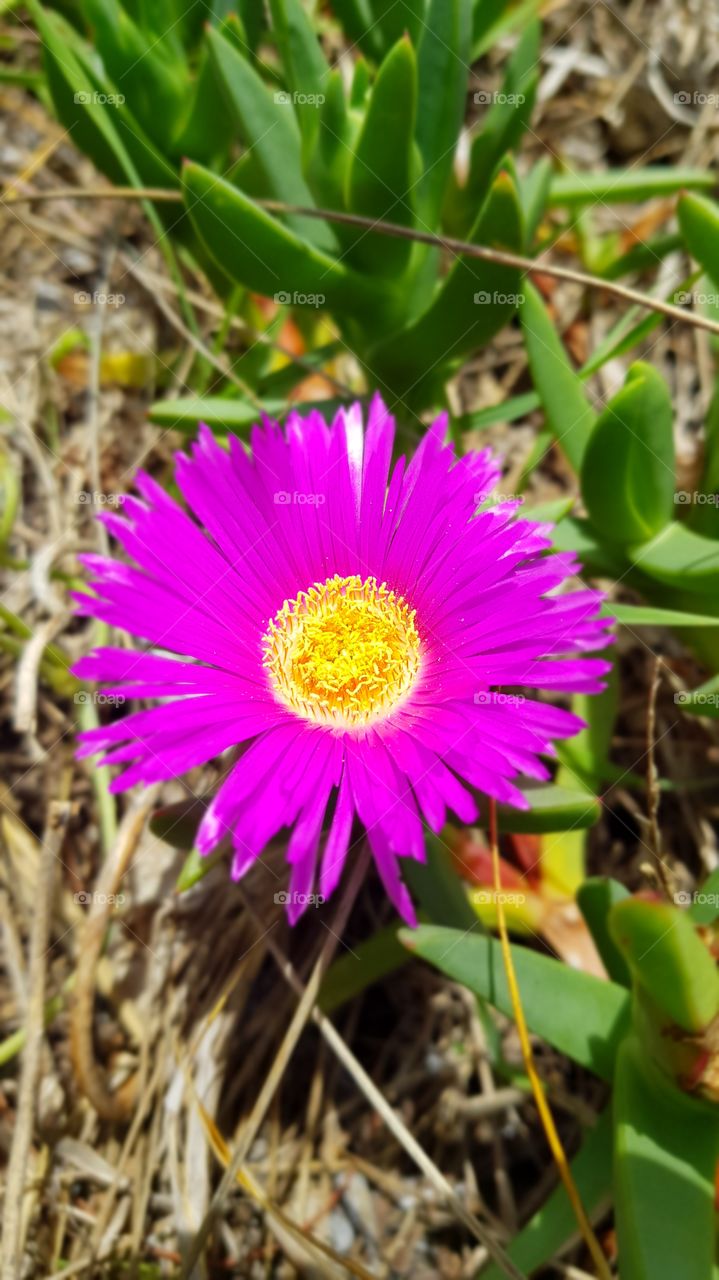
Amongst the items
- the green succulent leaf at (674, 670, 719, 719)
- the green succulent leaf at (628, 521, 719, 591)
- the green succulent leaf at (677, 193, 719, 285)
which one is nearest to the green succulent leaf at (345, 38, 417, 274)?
the green succulent leaf at (677, 193, 719, 285)

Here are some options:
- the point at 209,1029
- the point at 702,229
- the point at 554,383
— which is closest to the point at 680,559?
the point at 554,383

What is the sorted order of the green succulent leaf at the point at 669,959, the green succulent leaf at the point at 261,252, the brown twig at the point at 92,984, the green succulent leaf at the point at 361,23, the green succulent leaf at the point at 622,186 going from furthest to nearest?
the green succulent leaf at the point at 622,186
the green succulent leaf at the point at 361,23
the brown twig at the point at 92,984
the green succulent leaf at the point at 261,252
the green succulent leaf at the point at 669,959

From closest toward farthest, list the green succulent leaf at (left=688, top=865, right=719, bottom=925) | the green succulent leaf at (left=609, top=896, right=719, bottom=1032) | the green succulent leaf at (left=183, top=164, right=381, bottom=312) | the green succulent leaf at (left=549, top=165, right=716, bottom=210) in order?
the green succulent leaf at (left=609, top=896, right=719, bottom=1032) → the green succulent leaf at (left=688, top=865, right=719, bottom=925) → the green succulent leaf at (left=183, top=164, right=381, bottom=312) → the green succulent leaf at (left=549, top=165, right=716, bottom=210)

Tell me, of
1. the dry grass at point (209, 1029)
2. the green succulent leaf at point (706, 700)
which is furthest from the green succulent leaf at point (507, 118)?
the green succulent leaf at point (706, 700)

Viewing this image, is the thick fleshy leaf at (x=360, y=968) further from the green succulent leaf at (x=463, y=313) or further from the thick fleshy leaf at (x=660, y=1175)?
the green succulent leaf at (x=463, y=313)

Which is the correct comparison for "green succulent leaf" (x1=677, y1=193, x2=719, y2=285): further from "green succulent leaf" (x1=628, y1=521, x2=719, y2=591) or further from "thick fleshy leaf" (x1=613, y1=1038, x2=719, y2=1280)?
"thick fleshy leaf" (x1=613, y1=1038, x2=719, y2=1280)

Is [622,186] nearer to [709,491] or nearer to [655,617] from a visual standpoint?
[709,491]

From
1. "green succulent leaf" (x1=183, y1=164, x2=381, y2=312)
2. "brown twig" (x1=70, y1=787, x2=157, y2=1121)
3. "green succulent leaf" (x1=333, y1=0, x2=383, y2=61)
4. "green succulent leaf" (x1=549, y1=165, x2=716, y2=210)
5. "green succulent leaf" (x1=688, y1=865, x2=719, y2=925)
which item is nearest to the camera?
"green succulent leaf" (x1=688, y1=865, x2=719, y2=925)
